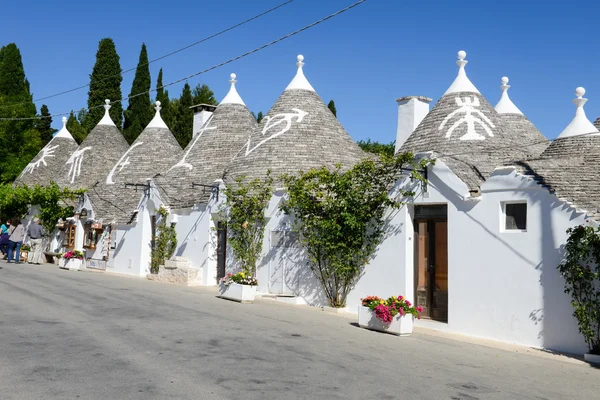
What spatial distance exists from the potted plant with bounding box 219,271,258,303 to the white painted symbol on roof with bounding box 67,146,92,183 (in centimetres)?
1852

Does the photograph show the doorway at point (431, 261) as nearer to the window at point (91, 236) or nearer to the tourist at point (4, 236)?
the window at point (91, 236)

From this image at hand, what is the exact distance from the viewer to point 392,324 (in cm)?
1163

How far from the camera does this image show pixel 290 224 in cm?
1709

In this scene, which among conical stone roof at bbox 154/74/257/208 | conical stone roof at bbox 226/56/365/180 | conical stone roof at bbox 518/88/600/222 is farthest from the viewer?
conical stone roof at bbox 154/74/257/208

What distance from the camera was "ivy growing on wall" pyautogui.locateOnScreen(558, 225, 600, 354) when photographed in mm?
9914

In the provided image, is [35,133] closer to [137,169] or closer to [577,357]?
[137,169]

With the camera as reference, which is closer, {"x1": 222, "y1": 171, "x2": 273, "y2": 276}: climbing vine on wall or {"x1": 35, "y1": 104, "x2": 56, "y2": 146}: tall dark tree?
{"x1": 222, "y1": 171, "x2": 273, "y2": 276}: climbing vine on wall

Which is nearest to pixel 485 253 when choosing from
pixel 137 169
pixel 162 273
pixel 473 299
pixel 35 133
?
pixel 473 299

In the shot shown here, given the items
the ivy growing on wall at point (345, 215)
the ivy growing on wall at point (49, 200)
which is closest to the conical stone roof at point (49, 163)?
the ivy growing on wall at point (49, 200)

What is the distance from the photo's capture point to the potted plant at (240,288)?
1550 centimetres

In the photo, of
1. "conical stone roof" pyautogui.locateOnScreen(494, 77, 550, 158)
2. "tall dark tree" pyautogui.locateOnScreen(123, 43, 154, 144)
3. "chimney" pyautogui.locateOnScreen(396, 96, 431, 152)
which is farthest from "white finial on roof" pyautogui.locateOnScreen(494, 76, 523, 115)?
"tall dark tree" pyautogui.locateOnScreen(123, 43, 154, 144)

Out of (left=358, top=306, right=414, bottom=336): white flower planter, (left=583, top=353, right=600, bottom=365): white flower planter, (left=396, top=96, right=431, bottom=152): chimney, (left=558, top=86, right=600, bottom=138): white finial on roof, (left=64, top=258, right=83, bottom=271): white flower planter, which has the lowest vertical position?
(left=583, top=353, right=600, bottom=365): white flower planter

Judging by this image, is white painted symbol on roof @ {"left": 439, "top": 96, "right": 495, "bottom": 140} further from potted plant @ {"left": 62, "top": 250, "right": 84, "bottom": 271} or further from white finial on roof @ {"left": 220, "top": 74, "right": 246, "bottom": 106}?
potted plant @ {"left": 62, "top": 250, "right": 84, "bottom": 271}

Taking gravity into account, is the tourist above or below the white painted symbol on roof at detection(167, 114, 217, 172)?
below
